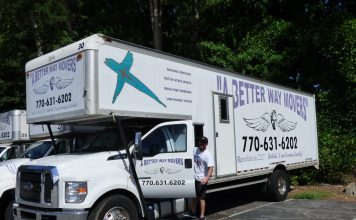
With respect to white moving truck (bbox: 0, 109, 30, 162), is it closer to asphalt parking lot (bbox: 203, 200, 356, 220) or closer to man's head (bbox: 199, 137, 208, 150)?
asphalt parking lot (bbox: 203, 200, 356, 220)

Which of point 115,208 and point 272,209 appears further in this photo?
point 272,209

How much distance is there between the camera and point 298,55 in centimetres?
2242

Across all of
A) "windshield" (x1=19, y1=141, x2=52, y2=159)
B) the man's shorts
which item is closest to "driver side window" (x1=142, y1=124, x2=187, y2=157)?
the man's shorts

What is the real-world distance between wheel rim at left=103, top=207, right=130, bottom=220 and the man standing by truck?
5.95 feet

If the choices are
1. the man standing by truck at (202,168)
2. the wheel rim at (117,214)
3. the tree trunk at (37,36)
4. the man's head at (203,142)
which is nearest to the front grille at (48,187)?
the wheel rim at (117,214)

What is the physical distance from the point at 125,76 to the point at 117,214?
2.36 metres

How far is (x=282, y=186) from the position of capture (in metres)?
13.3

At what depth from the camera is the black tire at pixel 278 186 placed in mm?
12773

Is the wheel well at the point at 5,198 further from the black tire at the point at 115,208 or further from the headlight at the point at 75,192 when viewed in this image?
the black tire at the point at 115,208

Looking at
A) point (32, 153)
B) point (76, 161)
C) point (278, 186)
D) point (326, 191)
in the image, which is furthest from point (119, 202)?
point (326, 191)

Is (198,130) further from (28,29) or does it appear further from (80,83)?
(28,29)

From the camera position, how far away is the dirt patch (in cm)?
1412

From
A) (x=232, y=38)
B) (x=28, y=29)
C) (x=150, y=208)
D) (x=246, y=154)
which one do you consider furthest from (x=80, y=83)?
(x=28, y=29)

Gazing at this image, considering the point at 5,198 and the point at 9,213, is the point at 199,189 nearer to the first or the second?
the point at 9,213
